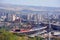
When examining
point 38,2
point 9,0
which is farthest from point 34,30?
point 9,0

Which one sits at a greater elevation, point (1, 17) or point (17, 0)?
point (17, 0)

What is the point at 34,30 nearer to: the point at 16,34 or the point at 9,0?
the point at 16,34

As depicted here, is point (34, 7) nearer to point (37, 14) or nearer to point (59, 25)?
point (37, 14)

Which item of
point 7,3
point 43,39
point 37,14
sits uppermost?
point 7,3

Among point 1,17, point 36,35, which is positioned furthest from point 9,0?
point 36,35

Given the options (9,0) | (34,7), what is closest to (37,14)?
(34,7)

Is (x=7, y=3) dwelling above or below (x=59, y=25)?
above

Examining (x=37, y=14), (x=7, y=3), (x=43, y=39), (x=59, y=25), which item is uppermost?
(x=7, y=3)

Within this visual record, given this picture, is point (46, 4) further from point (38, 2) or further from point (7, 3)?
point (7, 3)
